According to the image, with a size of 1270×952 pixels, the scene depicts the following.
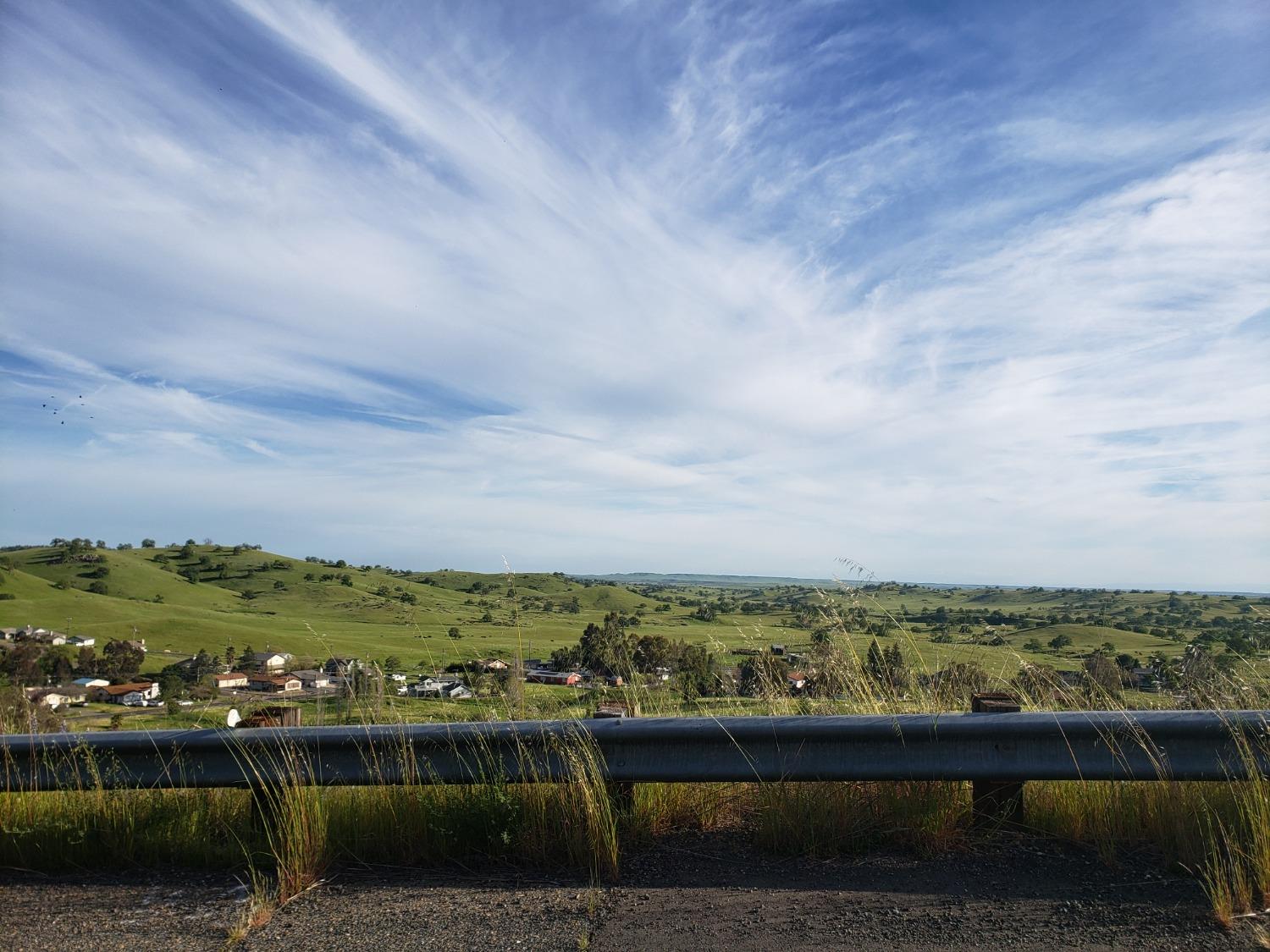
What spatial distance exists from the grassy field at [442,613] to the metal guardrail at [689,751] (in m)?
1.20

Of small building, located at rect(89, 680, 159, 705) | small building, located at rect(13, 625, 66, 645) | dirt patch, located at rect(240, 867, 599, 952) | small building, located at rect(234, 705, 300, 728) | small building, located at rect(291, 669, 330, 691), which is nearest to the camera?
dirt patch, located at rect(240, 867, 599, 952)

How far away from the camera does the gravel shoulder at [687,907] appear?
317 cm

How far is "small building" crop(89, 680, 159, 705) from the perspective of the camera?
21359 mm

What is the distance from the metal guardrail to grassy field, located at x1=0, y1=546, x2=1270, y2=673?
1199mm

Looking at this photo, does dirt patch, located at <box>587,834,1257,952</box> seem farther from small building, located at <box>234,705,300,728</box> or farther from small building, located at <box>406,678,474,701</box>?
small building, located at <box>234,705,300,728</box>

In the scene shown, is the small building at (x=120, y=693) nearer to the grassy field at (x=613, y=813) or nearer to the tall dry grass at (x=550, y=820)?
the grassy field at (x=613, y=813)

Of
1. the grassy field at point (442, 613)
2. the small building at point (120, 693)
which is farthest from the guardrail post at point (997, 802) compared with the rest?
the small building at point (120, 693)

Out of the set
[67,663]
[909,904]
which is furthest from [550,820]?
[67,663]

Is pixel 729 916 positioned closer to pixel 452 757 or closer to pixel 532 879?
pixel 532 879

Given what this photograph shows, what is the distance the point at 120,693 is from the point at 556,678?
20.8 m

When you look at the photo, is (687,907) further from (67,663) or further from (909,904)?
(67,663)

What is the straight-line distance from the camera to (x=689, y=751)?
4172 millimetres

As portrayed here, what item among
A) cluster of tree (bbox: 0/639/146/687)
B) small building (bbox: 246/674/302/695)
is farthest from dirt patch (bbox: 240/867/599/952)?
cluster of tree (bbox: 0/639/146/687)

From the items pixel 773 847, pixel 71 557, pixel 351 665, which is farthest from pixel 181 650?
pixel 71 557
